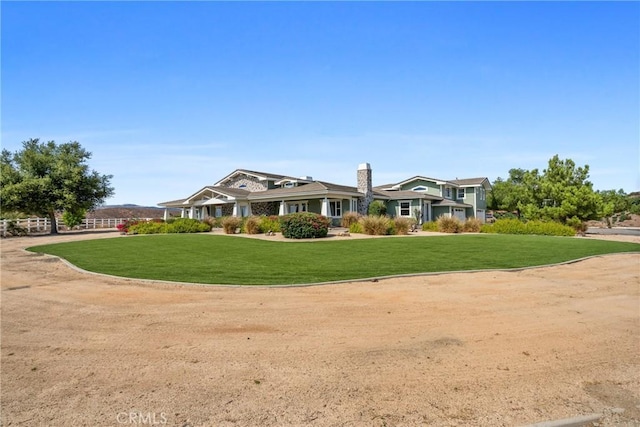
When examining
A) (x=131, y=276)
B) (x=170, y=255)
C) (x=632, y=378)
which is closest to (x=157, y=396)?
(x=632, y=378)

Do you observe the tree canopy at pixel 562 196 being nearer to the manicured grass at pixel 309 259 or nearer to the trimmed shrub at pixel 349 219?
the manicured grass at pixel 309 259

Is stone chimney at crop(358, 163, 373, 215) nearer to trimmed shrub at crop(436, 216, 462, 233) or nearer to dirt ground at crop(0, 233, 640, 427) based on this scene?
trimmed shrub at crop(436, 216, 462, 233)

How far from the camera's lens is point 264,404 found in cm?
375

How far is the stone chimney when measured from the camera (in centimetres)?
3591

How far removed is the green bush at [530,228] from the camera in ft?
88.6

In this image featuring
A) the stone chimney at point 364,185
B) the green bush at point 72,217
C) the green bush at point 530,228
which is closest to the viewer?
the green bush at point 530,228

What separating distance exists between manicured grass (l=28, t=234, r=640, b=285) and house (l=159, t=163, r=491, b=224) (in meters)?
16.4

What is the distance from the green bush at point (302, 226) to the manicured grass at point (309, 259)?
13.5ft

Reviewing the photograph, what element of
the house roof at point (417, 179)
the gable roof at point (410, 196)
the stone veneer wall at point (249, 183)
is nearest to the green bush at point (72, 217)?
the stone veneer wall at point (249, 183)

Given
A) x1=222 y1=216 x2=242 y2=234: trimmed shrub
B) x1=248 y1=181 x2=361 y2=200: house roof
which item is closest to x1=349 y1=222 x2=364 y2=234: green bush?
x1=248 y1=181 x2=361 y2=200: house roof

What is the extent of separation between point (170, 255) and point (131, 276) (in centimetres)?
459

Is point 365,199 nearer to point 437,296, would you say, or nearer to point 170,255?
point 170,255

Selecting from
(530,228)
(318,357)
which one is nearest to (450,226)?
(530,228)

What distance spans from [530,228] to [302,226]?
700 inches
